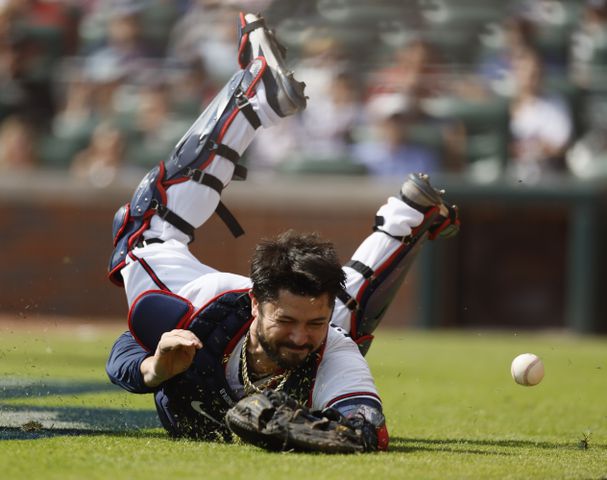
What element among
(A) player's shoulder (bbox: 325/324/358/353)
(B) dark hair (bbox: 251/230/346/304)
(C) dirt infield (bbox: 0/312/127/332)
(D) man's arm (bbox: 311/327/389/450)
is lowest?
(C) dirt infield (bbox: 0/312/127/332)

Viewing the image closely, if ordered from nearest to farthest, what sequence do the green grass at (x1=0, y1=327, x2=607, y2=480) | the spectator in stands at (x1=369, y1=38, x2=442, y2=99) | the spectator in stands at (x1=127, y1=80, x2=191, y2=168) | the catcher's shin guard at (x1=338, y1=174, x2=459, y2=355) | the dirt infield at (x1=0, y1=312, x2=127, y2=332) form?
the green grass at (x1=0, y1=327, x2=607, y2=480) < the catcher's shin guard at (x1=338, y1=174, x2=459, y2=355) < the dirt infield at (x1=0, y1=312, x2=127, y2=332) < the spectator in stands at (x1=369, y1=38, x2=442, y2=99) < the spectator in stands at (x1=127, y1=80, x2=191, y2=168)

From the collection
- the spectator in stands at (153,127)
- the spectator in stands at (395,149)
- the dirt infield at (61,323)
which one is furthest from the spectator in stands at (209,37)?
the dirt infield at (61,323)

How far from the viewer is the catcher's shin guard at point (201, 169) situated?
17.8 feet

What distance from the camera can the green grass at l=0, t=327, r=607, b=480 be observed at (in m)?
3.58

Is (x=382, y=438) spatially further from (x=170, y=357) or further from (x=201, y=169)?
(x=201, y=169)

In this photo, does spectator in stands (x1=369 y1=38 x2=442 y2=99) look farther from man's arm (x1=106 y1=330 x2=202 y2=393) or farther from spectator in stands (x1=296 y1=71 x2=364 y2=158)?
man's arm (x1=106 y1=330 x2=202 y2=393)

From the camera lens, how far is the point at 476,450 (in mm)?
4344

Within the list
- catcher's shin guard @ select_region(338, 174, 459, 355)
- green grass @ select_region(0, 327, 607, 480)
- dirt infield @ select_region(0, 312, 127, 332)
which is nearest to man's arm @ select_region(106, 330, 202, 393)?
green grass @ select_region(0, 327, 607, 480)

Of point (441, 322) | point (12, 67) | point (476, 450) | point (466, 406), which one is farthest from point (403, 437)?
point (12, 67)

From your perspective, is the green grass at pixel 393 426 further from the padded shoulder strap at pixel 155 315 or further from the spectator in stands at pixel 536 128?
the spectator in stands at pixel 536 128

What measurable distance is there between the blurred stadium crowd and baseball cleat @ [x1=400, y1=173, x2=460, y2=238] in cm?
727

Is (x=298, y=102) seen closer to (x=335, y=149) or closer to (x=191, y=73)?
(x=335, y=149)

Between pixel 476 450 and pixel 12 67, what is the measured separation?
39.5 feet

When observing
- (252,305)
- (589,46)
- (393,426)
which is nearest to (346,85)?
(589,46)
